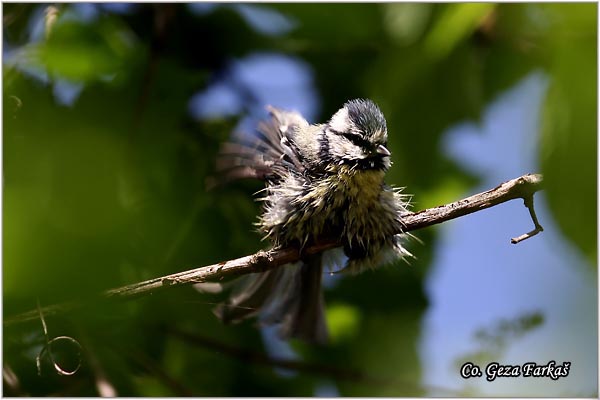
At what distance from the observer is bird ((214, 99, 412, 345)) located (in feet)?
7.52

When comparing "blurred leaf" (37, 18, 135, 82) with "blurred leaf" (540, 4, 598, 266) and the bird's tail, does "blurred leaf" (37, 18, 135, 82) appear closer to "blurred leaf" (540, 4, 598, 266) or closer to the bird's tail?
the bird's tail

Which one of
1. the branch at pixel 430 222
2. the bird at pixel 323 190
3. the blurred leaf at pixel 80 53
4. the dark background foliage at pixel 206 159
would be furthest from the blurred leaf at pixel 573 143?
the blurred leaf at pixel 80 53

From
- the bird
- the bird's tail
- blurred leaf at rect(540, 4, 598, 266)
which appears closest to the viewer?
blurred leaf at rect(540, 4, 598, 266)

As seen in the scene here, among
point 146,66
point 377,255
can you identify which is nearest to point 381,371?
point 377,255

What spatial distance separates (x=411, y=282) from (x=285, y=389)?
0.66 meters

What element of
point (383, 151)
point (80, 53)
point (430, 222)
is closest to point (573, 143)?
point (430, 222)

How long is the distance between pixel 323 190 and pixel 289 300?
727mm

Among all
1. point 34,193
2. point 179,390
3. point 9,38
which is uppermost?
point 9,38

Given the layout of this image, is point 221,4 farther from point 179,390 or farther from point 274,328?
point 179,390

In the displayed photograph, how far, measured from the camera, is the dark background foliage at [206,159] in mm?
1208

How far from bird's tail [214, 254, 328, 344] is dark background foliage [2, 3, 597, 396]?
0.08m

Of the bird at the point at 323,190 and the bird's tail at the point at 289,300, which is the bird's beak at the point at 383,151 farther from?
the bird's tail at the point at 289,300

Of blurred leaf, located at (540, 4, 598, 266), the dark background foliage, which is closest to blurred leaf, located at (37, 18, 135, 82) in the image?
the dark background foliage

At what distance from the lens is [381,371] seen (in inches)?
105
